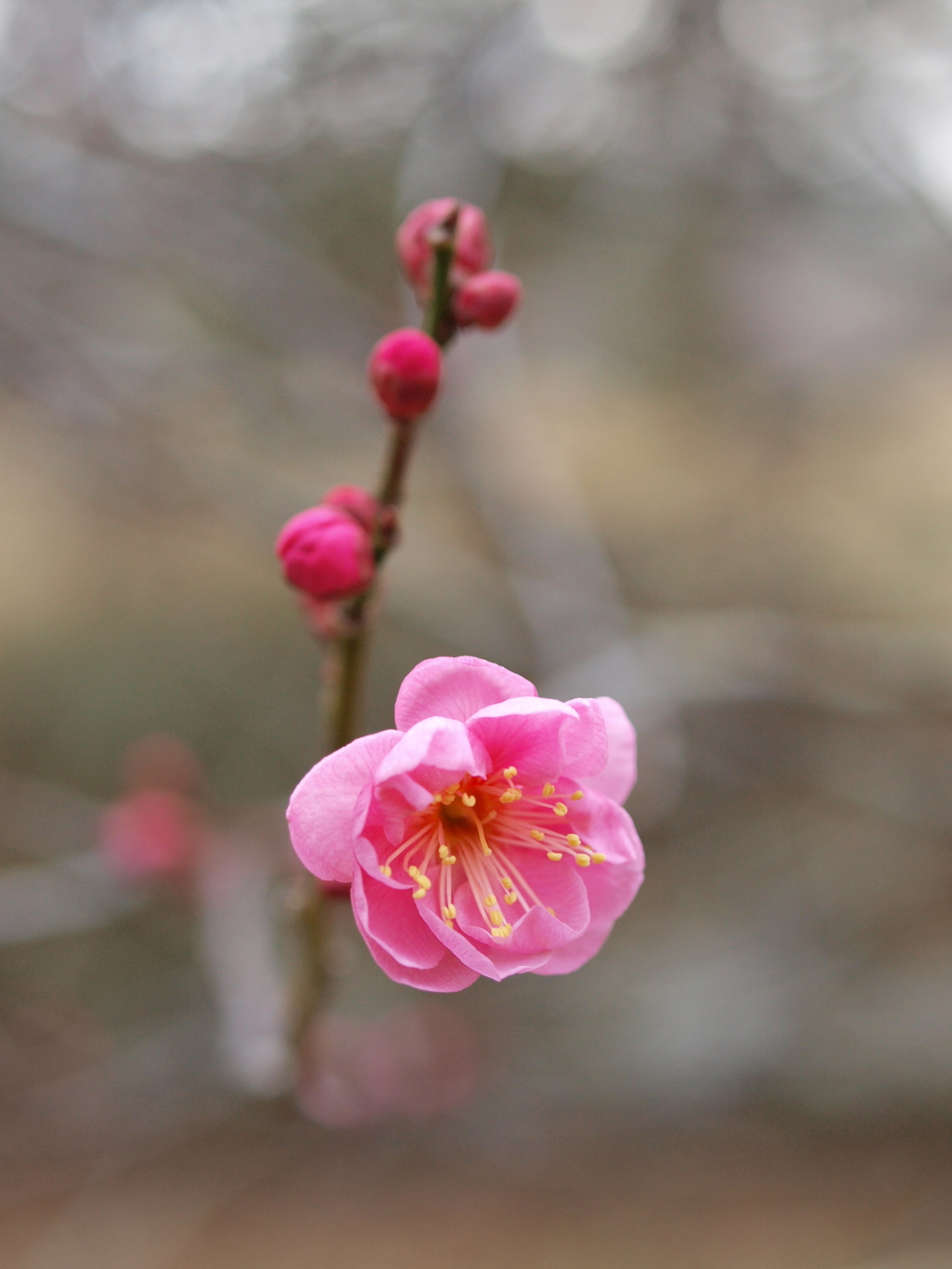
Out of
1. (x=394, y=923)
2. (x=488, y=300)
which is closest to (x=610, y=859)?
(x=394, y=923)

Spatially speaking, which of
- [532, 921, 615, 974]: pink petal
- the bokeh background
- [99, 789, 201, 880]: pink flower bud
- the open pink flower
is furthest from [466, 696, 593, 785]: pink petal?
[99, 789, 201, 880]: pink flower bud

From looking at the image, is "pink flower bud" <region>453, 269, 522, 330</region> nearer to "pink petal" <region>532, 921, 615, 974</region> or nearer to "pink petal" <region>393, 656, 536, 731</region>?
"pink petal" <region>393, 656, 536, 731</region>

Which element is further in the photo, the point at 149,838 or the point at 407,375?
the point at 149,838

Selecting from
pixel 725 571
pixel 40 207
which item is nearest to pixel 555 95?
pixel 40 207

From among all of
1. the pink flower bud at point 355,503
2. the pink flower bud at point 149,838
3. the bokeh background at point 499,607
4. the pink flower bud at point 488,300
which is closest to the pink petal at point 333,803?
the pink flower bud at point 355,503

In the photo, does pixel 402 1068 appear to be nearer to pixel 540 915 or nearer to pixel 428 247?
pixel 540 915

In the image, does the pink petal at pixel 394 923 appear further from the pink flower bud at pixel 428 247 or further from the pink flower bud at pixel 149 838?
the pink flower bud at pixel 149 838

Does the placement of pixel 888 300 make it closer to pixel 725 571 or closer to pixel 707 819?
pixel 725 571

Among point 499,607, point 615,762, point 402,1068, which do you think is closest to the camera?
point 615,762
